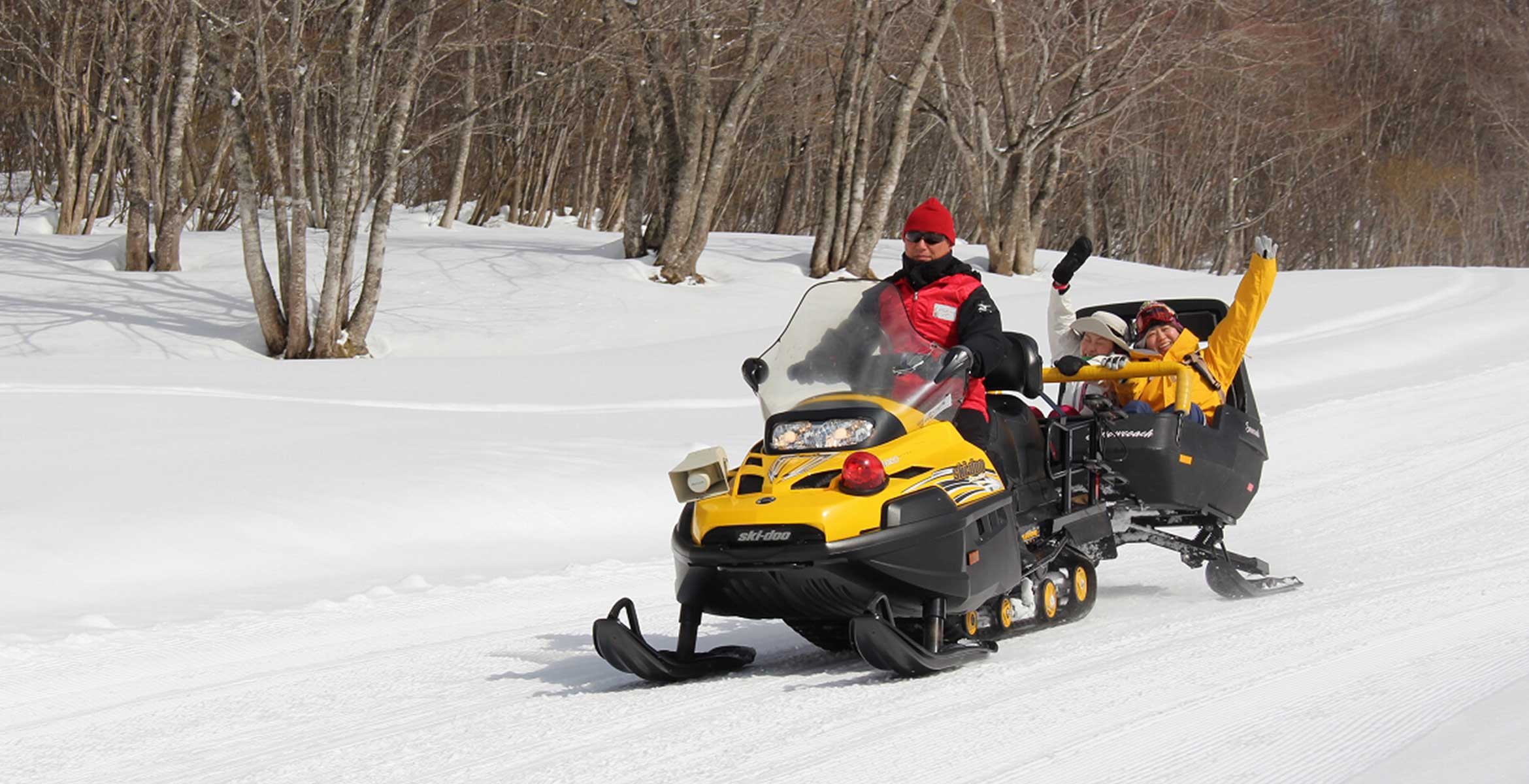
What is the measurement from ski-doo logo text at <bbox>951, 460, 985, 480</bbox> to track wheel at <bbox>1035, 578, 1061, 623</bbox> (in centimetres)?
89

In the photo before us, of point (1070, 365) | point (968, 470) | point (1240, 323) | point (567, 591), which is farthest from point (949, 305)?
point (567, 591)

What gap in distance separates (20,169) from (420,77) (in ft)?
83.9

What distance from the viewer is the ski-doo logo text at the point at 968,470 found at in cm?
568

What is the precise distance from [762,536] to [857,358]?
2.85 ft

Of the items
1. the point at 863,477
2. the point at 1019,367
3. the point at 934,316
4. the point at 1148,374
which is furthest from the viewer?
the point at 1148,374

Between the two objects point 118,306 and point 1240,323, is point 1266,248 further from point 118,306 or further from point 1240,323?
point 118,306

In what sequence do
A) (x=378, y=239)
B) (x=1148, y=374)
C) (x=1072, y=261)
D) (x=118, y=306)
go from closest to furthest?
(x=1148, y=374)
(x=1072, y=261)
(x=378, y=239)
(x=118, y=306)

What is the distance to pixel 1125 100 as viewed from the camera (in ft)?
80.0

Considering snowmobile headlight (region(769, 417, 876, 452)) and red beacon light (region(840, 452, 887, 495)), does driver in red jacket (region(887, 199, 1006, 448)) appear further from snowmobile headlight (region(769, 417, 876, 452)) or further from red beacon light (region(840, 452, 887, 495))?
red beacon light (region(840, 452, 887, 495))

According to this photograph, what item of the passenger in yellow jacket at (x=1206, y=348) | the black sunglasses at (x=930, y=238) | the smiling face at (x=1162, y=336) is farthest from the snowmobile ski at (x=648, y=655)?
the smiling face at (x=1162, y=336)

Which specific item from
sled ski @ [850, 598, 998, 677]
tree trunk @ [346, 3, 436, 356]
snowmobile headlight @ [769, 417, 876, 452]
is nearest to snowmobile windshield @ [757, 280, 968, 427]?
snowmobile headlight @ [769, 417, 876, 452]

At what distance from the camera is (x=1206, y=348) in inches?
308

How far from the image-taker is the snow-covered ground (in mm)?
4504

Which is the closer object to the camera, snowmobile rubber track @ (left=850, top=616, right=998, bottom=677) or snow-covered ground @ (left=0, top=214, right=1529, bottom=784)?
snow-covered ground @ (left=0, top=214, right=1529, bottom=784)
